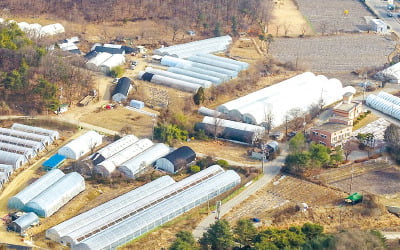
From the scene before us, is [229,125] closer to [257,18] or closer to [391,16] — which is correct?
[257,18]

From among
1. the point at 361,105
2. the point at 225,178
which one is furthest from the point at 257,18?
the point at 225,178

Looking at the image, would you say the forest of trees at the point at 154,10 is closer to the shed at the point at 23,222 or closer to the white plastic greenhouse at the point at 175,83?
the white plastic greenhouse at the point at 175,83

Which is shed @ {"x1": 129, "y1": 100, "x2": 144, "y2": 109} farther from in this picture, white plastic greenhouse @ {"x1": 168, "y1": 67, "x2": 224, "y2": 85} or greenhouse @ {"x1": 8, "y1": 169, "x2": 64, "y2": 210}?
greenhouse @ {"x1": 8, "y1": 169, "x2": 64, "y2": 210}

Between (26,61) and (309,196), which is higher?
Answer: (26,61)

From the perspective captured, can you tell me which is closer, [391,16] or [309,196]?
[309,196]

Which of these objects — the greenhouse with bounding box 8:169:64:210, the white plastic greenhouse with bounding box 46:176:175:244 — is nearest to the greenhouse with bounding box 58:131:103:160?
the greenhouse with bounding box 8:169:64:210

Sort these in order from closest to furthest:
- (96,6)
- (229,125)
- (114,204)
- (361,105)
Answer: (114,204) → (229,125) → (361,105) → (96,6)

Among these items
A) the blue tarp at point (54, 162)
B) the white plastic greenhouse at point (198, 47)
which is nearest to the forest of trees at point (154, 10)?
the white plastic greenhouse at point (198, 47)

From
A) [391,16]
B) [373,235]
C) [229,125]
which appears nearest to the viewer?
[373,235]
